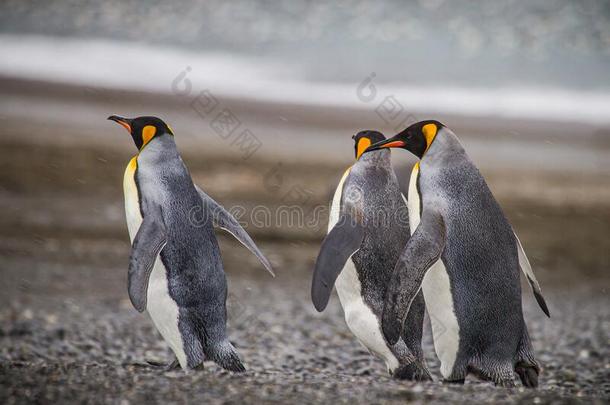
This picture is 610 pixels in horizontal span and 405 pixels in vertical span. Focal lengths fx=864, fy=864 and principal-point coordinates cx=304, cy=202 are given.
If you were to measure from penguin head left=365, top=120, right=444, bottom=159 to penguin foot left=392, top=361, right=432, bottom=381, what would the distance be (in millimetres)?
1131

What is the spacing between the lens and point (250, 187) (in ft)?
39.7

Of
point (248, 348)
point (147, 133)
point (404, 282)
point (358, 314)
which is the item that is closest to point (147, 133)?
point (147, 133)

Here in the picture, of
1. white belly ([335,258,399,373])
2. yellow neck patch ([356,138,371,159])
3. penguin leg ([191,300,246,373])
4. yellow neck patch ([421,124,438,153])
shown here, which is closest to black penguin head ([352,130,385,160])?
yellow neck patch ([356,138,371,159])

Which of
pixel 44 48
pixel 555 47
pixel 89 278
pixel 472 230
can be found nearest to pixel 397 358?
pixel 472 230

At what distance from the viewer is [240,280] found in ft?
29.3

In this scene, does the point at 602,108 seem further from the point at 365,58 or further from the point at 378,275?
the point at 378,275

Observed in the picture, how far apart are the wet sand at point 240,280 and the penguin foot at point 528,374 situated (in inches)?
5.2

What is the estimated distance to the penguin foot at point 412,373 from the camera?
15.1ft

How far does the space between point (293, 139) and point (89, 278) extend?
283 inches

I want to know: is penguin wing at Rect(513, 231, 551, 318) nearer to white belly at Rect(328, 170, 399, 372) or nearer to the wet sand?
the wet sand

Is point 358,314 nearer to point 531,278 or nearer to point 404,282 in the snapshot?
point 404,282

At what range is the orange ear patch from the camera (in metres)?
4.77

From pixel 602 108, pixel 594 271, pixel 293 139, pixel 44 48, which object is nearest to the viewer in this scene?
pixel 594 271

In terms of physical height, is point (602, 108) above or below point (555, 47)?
below
